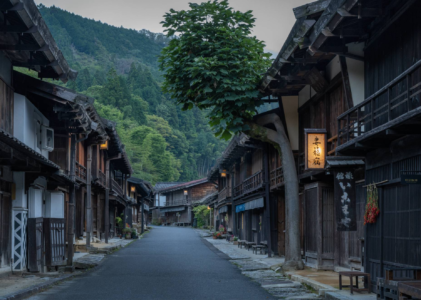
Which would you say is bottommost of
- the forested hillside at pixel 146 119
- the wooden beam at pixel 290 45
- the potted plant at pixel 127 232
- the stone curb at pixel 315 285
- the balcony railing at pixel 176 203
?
the potted plant at pixel 127 232

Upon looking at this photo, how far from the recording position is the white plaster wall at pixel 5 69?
50.4ft

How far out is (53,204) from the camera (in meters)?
21.3

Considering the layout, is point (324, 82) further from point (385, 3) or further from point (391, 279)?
point (391, 279)

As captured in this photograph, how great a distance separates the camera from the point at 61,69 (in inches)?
605

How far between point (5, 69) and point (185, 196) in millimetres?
62756

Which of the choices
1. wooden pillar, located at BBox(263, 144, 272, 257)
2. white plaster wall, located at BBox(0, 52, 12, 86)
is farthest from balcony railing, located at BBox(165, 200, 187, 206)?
white plaster wall, located at BBox(0, 52, 12, 86)

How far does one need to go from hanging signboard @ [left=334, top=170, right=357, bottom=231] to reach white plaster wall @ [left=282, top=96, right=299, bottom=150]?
7120 mm

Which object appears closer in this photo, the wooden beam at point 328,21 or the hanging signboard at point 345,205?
the wooden beam at point 328,21

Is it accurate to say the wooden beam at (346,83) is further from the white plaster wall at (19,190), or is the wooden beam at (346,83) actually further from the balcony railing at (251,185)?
the balcony railing at (251,185)

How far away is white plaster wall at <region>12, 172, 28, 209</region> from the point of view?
648 inches

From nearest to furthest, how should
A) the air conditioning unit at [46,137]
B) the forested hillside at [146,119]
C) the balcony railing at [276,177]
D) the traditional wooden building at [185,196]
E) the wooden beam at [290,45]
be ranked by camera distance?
the wooden beam at [290,45] < the air conditioning unit at [46,137] < the balcony railing at [276,177] < the traditional wooden building at [185,196] < the forested hillside at [146,119]

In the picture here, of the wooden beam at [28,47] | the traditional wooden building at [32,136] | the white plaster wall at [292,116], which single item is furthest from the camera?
the white plaster wall at [292,116]

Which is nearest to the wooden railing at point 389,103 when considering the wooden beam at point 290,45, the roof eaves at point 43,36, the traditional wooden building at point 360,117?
the traditional wooden building at point 360,117

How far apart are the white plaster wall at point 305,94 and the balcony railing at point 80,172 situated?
33.3ft
